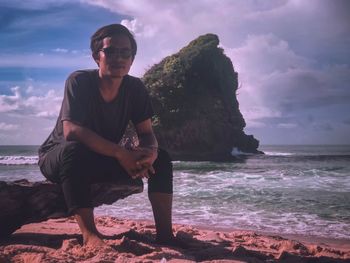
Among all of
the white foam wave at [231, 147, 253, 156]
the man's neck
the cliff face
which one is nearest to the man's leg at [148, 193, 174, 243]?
the man's neck

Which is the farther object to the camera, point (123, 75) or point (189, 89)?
point (189, 89)

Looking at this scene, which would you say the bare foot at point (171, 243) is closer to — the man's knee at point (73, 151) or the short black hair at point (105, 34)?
the man's knee at point (73, 151)

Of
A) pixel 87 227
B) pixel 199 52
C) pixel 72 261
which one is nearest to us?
pixel 72 261

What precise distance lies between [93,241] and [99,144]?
2.16ft

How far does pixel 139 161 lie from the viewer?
8.05 feet

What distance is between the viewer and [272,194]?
7.48 metres

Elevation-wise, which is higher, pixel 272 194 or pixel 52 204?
pixel 52 204

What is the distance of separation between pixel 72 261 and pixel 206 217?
3440 millimetres

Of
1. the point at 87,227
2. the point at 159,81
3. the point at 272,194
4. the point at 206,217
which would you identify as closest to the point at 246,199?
the point at 272,194

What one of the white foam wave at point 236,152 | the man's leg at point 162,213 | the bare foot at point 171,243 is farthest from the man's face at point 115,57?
the white foam wave at point 236,152

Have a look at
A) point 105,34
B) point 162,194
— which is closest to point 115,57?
point 105,34

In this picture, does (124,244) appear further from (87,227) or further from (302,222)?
(302,222)

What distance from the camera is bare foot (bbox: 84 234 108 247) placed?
2270mm

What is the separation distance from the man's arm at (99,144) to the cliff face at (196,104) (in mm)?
23842
